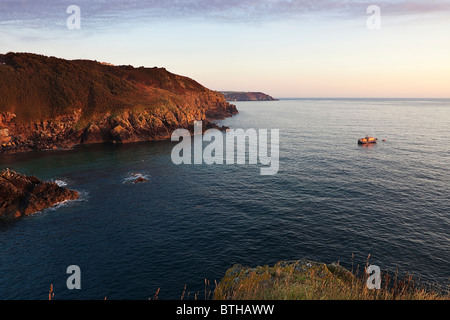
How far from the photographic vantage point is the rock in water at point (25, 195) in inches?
1561

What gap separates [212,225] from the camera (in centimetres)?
3669

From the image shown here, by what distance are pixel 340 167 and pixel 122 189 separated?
49.3m

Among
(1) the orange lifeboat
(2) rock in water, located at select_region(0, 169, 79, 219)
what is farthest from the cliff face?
(1) the orange lifeboat

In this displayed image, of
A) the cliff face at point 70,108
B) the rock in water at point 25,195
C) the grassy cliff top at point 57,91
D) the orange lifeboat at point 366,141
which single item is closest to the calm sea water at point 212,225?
the rock in water at point 25,195

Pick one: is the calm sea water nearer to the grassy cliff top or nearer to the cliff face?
the cliff face

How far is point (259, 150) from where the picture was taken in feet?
270

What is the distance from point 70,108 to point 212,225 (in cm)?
8575

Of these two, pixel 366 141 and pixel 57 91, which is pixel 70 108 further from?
pixel 366 141

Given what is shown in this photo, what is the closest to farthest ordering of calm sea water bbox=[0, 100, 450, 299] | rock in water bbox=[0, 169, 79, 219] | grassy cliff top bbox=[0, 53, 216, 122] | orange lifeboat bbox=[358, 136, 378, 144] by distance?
calm sea water bbox=[0, 100, 450, 299], rock in water bbox=[0, 169, 79, 219], orange lifeboat bbox=[358, 136, 378, 144], grassy cliff top bbox=[0, 53, 216, 122]

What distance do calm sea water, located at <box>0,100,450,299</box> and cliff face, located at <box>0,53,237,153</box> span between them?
2552 centimetres

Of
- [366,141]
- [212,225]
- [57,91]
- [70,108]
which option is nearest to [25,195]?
[212,225]

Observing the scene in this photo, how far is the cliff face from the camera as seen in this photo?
280 ft

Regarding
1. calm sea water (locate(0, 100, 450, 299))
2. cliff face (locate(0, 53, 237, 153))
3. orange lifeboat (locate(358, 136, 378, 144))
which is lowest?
calm sea water (locate(0, 100, 450, 299))
